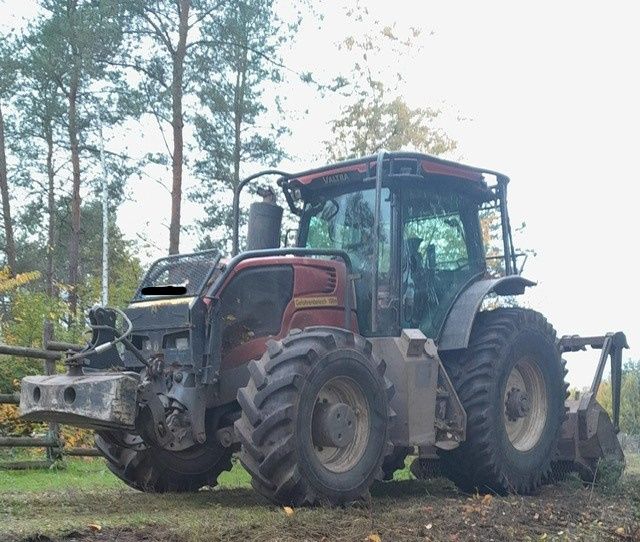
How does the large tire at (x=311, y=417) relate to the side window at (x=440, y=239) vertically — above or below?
below

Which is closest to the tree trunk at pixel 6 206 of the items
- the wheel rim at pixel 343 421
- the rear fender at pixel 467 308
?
the rear fender at pixel 467 308

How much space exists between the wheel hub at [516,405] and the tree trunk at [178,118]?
42.2 feet

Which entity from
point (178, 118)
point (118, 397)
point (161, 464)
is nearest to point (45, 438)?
point (161, 464)

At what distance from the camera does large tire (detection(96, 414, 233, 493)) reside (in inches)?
269

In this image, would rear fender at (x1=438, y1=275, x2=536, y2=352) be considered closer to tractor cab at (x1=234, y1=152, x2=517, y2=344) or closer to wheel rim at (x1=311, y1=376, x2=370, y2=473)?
tractor cab at (x1=234, y1=152, x2=517, y2=344)

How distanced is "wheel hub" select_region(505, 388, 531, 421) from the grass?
0.72m

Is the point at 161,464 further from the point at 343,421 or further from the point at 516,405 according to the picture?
the point at 516,405

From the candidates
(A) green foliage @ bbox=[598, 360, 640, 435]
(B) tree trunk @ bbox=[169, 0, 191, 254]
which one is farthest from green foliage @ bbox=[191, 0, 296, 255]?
(A) green foliage @ bbox=[598, 360, 640, 435]

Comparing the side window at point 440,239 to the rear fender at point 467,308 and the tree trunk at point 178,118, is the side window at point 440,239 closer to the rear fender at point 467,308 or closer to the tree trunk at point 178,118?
the rear fender at point 467,308

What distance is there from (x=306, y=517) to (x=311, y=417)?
0.75 meters

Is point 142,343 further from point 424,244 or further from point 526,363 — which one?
point 526,363

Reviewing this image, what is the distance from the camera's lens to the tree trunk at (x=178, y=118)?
768 inches

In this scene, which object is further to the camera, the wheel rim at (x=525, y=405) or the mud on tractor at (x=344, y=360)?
the wheel rim at (x=525, y=405)

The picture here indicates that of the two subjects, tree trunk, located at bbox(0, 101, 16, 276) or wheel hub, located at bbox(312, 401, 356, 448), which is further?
tree trunk, located at bbox(0, 101, 16, 276)
